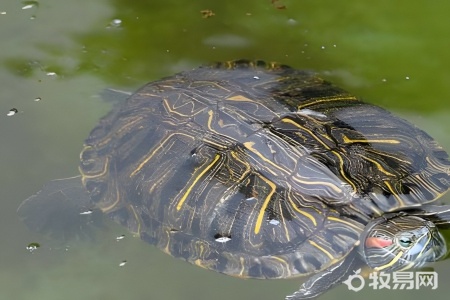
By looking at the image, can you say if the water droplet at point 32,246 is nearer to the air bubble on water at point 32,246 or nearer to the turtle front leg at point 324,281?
the air bubble on water at point 32,246

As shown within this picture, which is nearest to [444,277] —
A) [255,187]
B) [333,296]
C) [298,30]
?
[333,296]

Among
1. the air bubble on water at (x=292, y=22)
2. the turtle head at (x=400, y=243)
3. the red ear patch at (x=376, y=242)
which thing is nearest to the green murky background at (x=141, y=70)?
the air bubble on water at (x=292, y=22)

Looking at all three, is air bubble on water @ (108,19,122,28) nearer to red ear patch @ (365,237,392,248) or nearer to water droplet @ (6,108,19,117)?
water droplet @ (6,108,19,117)

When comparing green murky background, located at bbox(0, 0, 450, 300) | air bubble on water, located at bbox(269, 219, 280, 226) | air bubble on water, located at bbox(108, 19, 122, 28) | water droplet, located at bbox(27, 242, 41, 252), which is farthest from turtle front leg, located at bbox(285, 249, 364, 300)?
air bubble on water, located at bbox(108, 19, 122, 28)

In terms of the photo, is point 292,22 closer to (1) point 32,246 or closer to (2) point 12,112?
(2) point 12,112

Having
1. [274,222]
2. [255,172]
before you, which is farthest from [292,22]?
[274,222]

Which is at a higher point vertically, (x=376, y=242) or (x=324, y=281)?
(x=376, y=242)
